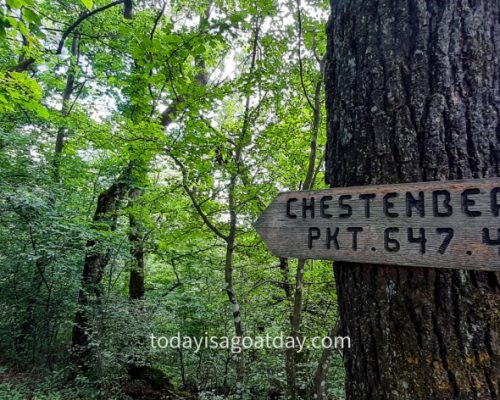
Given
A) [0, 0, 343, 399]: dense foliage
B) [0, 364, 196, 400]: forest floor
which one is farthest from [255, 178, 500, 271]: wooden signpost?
[0, 364, 196, 400]: forest floor

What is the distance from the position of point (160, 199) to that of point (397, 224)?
14.7ft

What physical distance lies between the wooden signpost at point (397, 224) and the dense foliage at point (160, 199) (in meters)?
1.88

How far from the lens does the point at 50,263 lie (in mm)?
6406

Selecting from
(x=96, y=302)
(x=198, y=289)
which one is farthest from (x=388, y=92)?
(x=96, y=302)

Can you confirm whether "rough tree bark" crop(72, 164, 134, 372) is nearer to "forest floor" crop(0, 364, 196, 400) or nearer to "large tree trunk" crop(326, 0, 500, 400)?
"forest floor" crop(0, 364, 196, 400)

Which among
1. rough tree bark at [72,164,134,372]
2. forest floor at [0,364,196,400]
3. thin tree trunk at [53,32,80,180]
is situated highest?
thin tree trunk at [53,32,80,180]

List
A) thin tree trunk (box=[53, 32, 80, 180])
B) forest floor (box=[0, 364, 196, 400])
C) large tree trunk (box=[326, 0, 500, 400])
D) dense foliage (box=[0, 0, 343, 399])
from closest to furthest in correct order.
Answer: large tree trunk (box=[326, 0, 500, 400]) < dense foliage (box=[0, 0, 343, 399]) < forest floor (box=[0, 364, 196, 400]) < thin tree trunk (box=[53, 32, 80, 180])

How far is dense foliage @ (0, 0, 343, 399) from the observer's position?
3738 millimetres

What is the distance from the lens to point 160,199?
510cm

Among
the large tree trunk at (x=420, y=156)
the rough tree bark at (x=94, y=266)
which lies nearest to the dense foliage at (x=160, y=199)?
the rough tree bark at (x=94, y=266)

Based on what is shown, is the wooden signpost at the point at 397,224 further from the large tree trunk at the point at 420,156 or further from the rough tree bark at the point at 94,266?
the rough tree bark at the point at 94,266

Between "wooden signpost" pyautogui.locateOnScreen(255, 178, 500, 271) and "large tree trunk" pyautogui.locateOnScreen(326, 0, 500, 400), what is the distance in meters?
0.05

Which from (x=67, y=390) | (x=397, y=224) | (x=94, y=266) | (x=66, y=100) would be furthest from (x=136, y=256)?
(x=397, y=224)

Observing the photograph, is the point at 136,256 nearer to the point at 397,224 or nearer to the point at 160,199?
the point at 160,199
